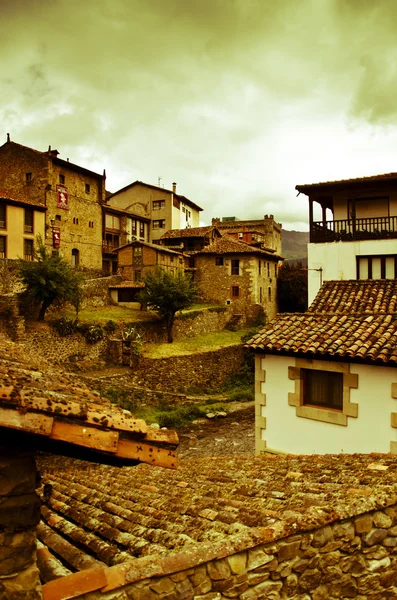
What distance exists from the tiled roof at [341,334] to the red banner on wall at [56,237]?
33437 millimetres

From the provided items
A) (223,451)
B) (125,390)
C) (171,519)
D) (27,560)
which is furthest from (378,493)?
(125,390)

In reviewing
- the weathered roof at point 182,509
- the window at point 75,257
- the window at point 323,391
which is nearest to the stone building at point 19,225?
the window at point 75,257

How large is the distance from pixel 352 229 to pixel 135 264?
27.1 meters

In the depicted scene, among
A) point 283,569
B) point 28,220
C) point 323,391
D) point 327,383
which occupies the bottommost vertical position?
point 283,569

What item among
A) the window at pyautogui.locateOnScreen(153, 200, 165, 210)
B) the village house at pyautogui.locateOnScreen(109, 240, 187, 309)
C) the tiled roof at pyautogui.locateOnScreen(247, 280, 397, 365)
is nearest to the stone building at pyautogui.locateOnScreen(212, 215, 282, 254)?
the window at pyautogui.locateOnScreen(153, 200, 165, 210)

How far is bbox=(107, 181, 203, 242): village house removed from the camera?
2302 inches

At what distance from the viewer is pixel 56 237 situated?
41.8 meters

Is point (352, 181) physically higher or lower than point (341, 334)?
higher

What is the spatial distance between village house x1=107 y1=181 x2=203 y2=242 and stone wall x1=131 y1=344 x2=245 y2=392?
25.7 metres

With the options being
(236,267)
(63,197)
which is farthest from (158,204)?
(63,197)

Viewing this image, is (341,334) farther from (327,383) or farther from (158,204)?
(158,204)

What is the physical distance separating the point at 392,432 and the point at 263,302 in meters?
40.7

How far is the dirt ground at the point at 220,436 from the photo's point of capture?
21.3 m

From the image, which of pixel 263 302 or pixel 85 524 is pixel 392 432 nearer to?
pixel 85 524
